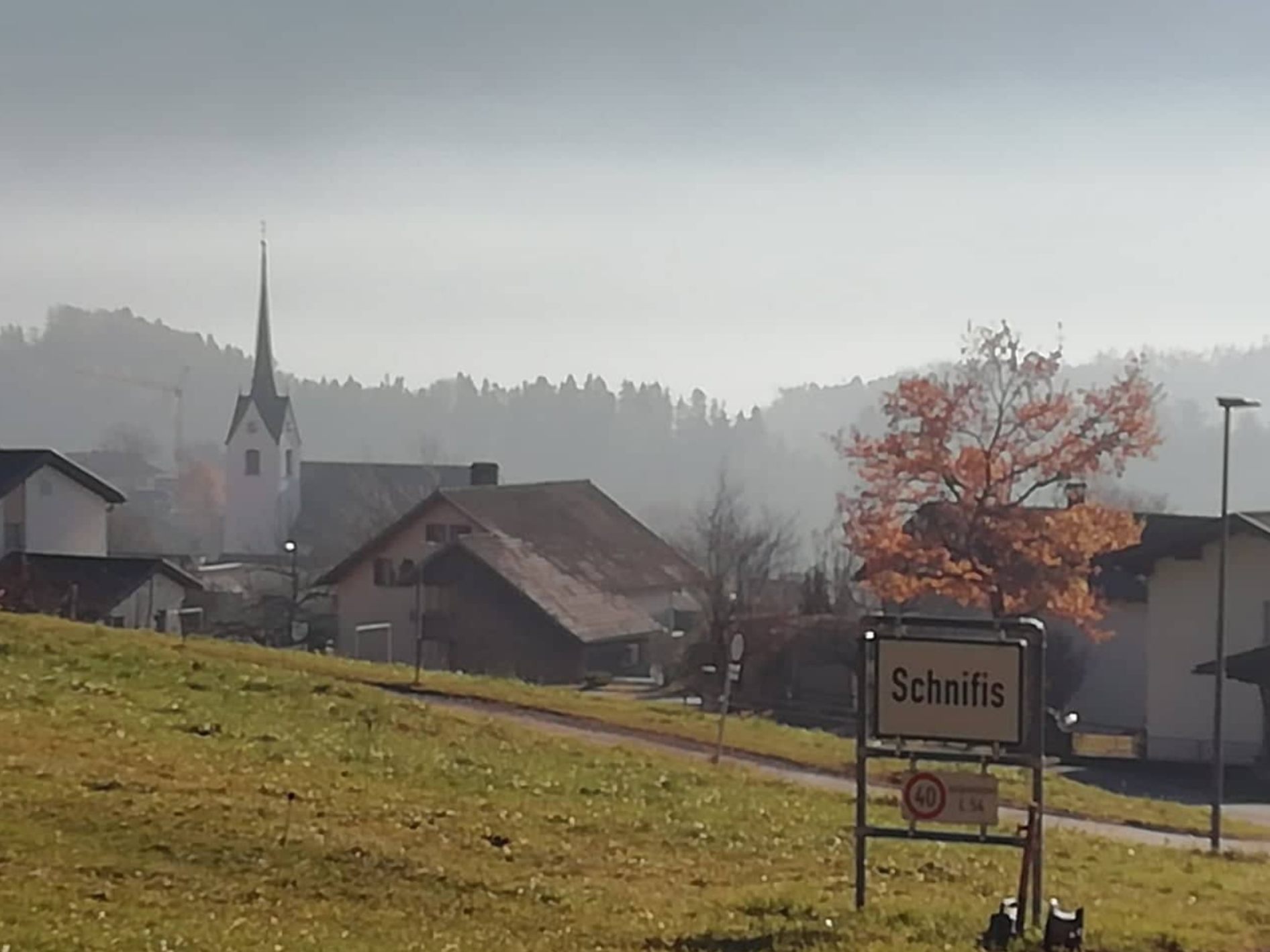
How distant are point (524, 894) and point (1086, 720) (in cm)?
4305

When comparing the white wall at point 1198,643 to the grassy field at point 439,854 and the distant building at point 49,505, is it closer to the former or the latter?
the grassy field at point 439,854

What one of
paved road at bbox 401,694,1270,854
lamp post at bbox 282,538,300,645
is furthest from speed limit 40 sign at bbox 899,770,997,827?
lamp post at bbox 282,538,300,645

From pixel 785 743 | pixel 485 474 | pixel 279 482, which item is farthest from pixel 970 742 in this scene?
pixel 279 482

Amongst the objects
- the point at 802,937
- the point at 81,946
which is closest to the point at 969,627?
the point at 802,937

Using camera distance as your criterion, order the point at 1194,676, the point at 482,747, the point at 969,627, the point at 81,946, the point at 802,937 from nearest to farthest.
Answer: the point at 81,946
the point at 802,937
the point at 969,627
the point at 482,747
the point at 1194,676

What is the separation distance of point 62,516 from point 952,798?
50402 mm

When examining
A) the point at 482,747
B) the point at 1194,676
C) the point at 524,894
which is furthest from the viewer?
the point at 1194,676

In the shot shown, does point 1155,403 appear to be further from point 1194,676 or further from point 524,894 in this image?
point 524,894

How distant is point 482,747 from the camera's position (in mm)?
23562

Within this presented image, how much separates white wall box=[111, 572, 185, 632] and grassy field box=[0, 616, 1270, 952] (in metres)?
29.3

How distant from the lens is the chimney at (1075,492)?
5059 cm

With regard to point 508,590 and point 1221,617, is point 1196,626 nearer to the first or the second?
point 1221,617

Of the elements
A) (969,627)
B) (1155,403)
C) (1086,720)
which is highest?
(1155,403)

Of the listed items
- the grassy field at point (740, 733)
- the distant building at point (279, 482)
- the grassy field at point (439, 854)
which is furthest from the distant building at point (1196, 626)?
the distant building at point (279, 482)
